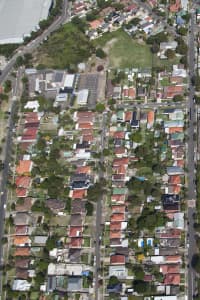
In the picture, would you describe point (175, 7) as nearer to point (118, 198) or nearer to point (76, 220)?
point (118, 198)

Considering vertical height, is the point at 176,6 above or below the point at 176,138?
above

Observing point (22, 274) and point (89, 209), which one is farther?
point (89, 209)

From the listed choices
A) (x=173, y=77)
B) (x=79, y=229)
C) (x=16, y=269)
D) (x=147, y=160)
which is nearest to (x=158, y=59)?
(x=173, y=77)

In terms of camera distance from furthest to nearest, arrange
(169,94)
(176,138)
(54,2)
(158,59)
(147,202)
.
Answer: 1. (54,2)
2. (158,59)
3. (169,94)
4. (176,138)
5. (147,202)

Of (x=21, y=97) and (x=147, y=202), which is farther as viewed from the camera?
(x=21, y=97)

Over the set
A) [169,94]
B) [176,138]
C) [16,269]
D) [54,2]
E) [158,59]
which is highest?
[54,2]

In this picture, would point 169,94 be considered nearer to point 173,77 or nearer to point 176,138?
point 173,77

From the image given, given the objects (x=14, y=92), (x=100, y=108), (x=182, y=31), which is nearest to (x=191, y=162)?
(x=100, y=108)
